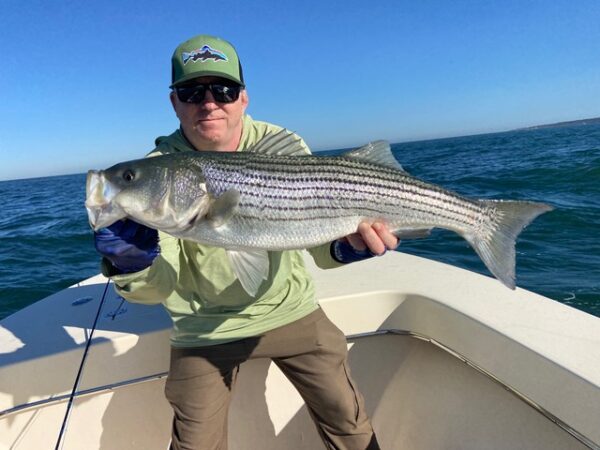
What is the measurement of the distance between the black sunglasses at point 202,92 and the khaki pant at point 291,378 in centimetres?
195

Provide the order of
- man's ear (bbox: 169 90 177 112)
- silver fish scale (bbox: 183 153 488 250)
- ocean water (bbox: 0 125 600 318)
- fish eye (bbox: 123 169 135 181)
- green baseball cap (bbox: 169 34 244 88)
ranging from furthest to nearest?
ocean water (bbox: 0 125 600 318) < man's ear (bbox: 169 90 177 112) < green baseball cap (bbox: 169 34 244 88) < silver fish scale (bbox: 183 153 488 250) < fish eye (bbox: 123 169 135 181)

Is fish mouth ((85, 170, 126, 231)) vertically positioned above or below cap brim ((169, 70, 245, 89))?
below

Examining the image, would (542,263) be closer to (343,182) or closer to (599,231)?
(599,231)

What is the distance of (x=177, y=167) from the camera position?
2775 mm

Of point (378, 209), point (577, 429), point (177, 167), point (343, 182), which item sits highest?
point (177, 167)

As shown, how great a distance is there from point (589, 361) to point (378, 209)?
1.71 m

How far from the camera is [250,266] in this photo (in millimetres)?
2811

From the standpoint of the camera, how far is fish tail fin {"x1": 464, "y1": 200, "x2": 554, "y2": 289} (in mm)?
3063

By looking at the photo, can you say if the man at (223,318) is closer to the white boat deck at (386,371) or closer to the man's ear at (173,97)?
the man's ear at (173,97)

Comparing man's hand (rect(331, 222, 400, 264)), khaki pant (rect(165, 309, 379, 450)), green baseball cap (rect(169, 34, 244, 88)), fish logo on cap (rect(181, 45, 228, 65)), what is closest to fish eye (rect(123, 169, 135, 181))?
green baseball cap (rect(169, 34, 244, 88))

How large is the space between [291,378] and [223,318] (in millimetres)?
805

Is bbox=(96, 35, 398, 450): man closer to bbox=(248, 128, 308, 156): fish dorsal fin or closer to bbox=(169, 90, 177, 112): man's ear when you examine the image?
bbox=(169, 90, 177, 112): man's ear

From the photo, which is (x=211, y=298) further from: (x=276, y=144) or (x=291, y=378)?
(x=276, y=144)

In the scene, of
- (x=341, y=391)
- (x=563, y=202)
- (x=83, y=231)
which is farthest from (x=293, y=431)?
(x=83, y=231)
